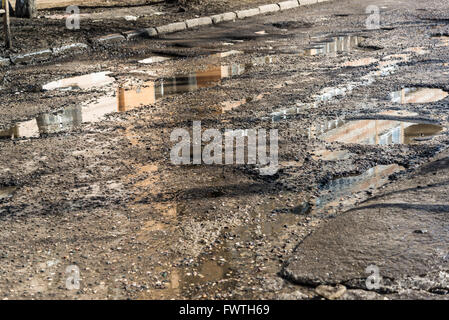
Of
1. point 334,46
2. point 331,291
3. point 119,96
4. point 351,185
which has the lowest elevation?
point 331,291

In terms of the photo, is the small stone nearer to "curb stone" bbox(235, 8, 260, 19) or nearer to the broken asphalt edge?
Answer: the broken asphalt edge

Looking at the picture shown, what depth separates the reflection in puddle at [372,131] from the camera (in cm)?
639

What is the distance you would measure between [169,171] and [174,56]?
210 inches

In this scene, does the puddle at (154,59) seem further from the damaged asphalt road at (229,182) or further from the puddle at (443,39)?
the puddle at (443,39)

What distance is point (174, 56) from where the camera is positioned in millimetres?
10859

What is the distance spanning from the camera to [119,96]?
27.4ft

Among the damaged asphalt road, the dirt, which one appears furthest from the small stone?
the dirt

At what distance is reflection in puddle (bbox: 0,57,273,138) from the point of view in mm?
7215

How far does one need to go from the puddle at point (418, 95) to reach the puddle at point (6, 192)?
168 inches

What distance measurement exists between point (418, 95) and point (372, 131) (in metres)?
1.46

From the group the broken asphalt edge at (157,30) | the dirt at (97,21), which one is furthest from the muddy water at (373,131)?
the dirt at (97,21)

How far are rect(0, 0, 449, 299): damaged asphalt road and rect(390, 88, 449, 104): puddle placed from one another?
3cm

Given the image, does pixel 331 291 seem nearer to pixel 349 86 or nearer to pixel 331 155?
pixel 331 155

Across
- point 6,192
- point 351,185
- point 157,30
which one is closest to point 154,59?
point 157,30
